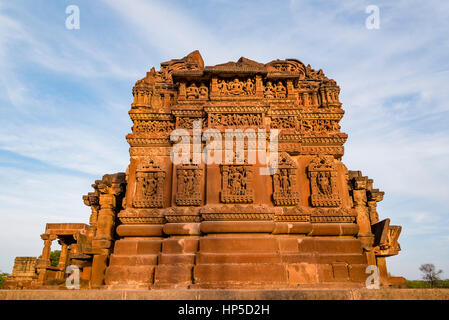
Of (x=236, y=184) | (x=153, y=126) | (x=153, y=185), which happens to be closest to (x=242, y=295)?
(x=236, y=184)

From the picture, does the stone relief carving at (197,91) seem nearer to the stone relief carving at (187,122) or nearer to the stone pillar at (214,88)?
the stone pillar at (214,88)

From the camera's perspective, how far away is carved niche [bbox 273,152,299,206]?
7508mm

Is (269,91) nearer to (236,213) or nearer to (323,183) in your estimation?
(323,183)

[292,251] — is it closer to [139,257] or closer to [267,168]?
[267,168]

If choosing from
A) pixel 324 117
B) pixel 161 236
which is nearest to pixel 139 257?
pixel 161 236

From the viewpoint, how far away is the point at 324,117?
8.61 m

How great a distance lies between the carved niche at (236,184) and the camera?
7250 millimetres

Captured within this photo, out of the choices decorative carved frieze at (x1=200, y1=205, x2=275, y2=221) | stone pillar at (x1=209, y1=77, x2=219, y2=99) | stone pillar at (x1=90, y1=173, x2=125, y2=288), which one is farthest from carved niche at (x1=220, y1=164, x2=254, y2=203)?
stone pillar at (x1=90, y1=173, x2=125, y2=288)

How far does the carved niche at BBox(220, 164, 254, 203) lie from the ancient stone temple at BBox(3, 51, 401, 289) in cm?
2

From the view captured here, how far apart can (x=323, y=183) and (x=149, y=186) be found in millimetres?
4410

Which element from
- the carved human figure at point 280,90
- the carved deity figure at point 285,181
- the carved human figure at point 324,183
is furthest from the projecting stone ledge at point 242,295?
the carved human figure at point 280,90

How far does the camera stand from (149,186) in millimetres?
7812
